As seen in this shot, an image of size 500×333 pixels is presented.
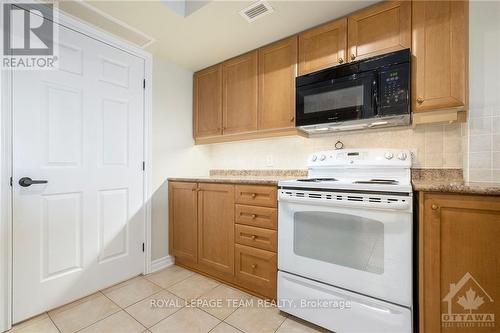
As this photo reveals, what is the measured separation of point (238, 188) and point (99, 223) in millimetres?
1224

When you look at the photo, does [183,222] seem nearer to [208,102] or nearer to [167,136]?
[167,136]

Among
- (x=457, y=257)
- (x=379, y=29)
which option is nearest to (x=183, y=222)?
(x=457, y=257)

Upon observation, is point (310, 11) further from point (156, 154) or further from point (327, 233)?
point (156, 154)

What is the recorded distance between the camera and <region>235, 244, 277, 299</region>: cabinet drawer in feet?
5.62

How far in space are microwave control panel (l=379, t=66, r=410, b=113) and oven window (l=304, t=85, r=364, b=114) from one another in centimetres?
14

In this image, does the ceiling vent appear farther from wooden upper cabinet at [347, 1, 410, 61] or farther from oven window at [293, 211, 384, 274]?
oven window at [293, 211, 384, 274]

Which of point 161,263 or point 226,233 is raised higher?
point 226,233

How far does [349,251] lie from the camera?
1.36 m

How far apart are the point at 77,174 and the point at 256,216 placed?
1.45 meters

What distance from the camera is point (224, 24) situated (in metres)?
1.87

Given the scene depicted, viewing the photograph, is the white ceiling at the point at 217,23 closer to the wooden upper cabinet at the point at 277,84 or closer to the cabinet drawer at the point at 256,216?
the wooden upper cabinet at the point at 277,84

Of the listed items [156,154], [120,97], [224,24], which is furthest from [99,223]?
[224,24]
